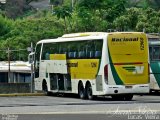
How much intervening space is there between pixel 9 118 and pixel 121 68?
12081 millimetres

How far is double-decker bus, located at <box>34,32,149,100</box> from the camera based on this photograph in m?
29.2

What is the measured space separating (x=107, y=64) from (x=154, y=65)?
6.42m

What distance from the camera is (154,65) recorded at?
3484cm

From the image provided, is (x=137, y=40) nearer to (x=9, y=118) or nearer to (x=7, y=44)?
(x=9, y=118)

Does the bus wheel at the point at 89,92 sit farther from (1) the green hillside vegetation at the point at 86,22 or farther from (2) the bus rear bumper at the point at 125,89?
(1) the green hillside vegetation at the point at 86,22

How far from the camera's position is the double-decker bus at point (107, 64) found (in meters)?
29.2

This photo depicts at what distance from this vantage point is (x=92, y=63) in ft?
99.6

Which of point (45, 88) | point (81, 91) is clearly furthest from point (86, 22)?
point (81, 91)

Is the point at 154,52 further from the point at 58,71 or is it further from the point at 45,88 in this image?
the point at 45,88

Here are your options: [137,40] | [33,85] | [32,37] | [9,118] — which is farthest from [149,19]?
[9,118]

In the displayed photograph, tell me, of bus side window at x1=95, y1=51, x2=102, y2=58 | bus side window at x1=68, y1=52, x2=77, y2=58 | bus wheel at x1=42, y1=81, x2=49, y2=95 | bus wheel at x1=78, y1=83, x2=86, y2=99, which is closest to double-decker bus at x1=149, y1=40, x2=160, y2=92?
bus wheel at x1=78, y1=83, x2=86, y2=99

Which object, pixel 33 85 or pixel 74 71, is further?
pixel 33 85

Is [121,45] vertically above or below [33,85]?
above

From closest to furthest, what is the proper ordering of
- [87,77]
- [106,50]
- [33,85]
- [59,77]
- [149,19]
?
[106,50] → [87,77] → [59,77] → [33,85] → [149,19]
